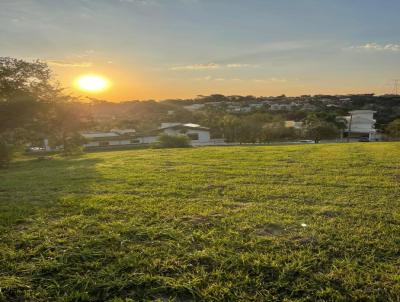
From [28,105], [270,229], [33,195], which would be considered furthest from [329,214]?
[28,105]

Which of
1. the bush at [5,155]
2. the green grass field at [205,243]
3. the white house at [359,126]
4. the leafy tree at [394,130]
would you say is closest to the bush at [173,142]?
the bush at [5,155]

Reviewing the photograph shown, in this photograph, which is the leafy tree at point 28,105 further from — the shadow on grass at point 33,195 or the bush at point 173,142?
the shadow on grass at point 33,195

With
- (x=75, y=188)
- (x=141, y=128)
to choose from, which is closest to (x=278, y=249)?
(x=75, y=188)

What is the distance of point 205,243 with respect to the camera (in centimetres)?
284

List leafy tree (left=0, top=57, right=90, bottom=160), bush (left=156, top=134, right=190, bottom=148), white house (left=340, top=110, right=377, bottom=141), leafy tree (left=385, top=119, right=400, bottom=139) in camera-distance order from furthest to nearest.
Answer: white house (left=340, top=110, right=377, bottom=141) → leafy tree (left=385, top=119, right=400, bottom=139) → bush (left=156, top=134, right=190, bottom=148) → leafy tree (left=0, top=57, right=90, bottom=160)

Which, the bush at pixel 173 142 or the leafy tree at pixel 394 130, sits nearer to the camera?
the bush at pixel 173 142

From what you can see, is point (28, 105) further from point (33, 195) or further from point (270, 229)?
point (270, 229)

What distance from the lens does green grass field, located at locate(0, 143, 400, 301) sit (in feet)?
7.26

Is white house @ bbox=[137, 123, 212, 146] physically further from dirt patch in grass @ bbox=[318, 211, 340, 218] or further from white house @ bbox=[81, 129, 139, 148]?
dirt patch in grass @ bbox=[318, 211, 340, 218]

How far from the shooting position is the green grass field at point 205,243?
7.26 ft

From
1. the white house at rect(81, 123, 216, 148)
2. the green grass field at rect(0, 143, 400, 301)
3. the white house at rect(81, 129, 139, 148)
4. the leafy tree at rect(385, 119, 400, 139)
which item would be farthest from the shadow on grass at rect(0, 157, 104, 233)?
the leafy tree at rect(385, 119, 400, 139)

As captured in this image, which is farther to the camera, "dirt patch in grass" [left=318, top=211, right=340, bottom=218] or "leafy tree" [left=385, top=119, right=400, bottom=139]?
"leafy tree" [left=385, top=119, right=400, bottom=139]

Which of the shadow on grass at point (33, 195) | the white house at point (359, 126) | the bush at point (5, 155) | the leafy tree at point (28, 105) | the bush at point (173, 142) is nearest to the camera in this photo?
the shadow on grass at point (33, 195)

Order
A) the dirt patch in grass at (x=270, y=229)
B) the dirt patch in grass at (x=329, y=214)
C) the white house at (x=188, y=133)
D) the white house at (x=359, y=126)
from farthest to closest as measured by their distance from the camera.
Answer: the white house at (x=359, y=126) → the white house at (x=188, y=133) → the dirt patch in grass at (x=329, y=214) → the dirt patch in grass at (x=270, y=229)
